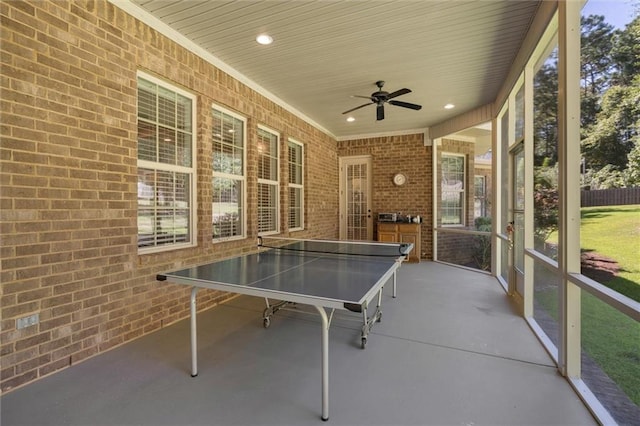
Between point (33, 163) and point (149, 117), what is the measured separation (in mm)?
1145

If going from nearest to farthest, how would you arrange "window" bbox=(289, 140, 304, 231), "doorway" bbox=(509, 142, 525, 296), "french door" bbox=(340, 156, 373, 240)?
"doorway" bbox=(509, 142, 525, 296), "window" bbox=(289, 140, 304, 231), "french door" bbox=(340, 156, 373, 240)

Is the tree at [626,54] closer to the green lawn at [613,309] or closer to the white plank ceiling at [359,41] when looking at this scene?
the green lawn at [613,309]

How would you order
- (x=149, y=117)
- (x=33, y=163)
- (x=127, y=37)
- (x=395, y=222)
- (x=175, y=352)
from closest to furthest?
(x=33, y=163) → (x=175, y=352) → (x=127, y=37) → (x=149, y=117) → (x=395, y=222)

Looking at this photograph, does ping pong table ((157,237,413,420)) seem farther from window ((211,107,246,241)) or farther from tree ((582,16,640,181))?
tree ((582,16,640,181))

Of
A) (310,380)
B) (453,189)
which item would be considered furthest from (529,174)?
(453,189)

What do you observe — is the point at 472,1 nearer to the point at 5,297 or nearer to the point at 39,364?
the point at 5,297

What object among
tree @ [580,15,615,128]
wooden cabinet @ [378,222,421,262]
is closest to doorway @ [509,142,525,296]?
tree @ [580,15,615,128]

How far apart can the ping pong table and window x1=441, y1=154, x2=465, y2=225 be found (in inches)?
158

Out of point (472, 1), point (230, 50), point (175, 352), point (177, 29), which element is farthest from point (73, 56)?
point (472, 1)

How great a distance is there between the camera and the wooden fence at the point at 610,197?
1.62 meters

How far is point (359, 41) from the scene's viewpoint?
10.1ft

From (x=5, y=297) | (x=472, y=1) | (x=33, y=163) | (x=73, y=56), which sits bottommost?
(x=5, y=297)

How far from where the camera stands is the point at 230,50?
331 cm

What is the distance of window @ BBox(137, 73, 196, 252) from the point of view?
111 inches
